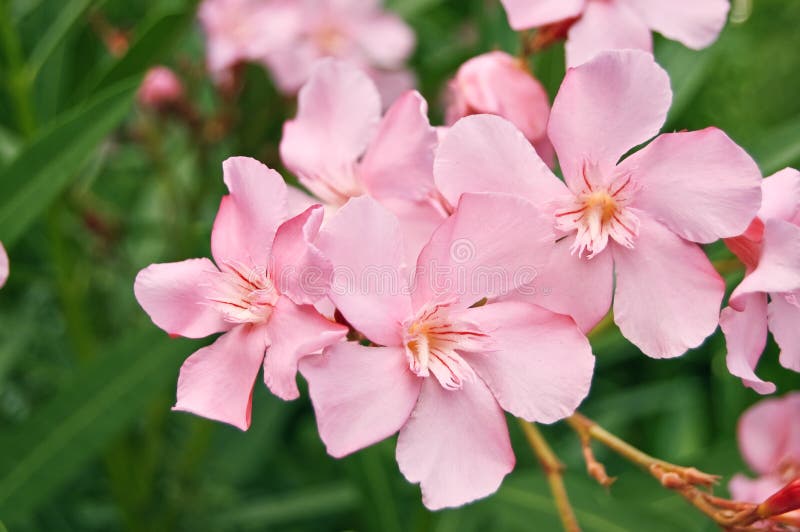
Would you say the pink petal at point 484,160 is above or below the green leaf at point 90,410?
above

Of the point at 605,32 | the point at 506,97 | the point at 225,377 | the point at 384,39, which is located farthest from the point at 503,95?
the point at 384,39

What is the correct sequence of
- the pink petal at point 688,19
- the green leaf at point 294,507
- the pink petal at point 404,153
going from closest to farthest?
1. the pink petal at point 404,153
2. the pink petal at point 688,19
3. the green leaf at point 294,507

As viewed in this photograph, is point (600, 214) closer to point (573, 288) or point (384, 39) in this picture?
point (573, 288)

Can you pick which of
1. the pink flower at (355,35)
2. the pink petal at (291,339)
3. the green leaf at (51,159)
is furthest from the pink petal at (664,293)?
the pink flower at (355,35)

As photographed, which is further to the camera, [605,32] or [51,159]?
[51,159]

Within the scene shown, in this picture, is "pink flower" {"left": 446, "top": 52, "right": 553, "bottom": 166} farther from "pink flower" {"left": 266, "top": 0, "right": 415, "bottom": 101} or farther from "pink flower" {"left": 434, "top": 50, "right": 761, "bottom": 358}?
"pink flower" {"left": 266, "top": 0, "right": 415, "bottom": 101}

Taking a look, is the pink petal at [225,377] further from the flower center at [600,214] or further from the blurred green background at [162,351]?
the blurred green background at [162,351]
